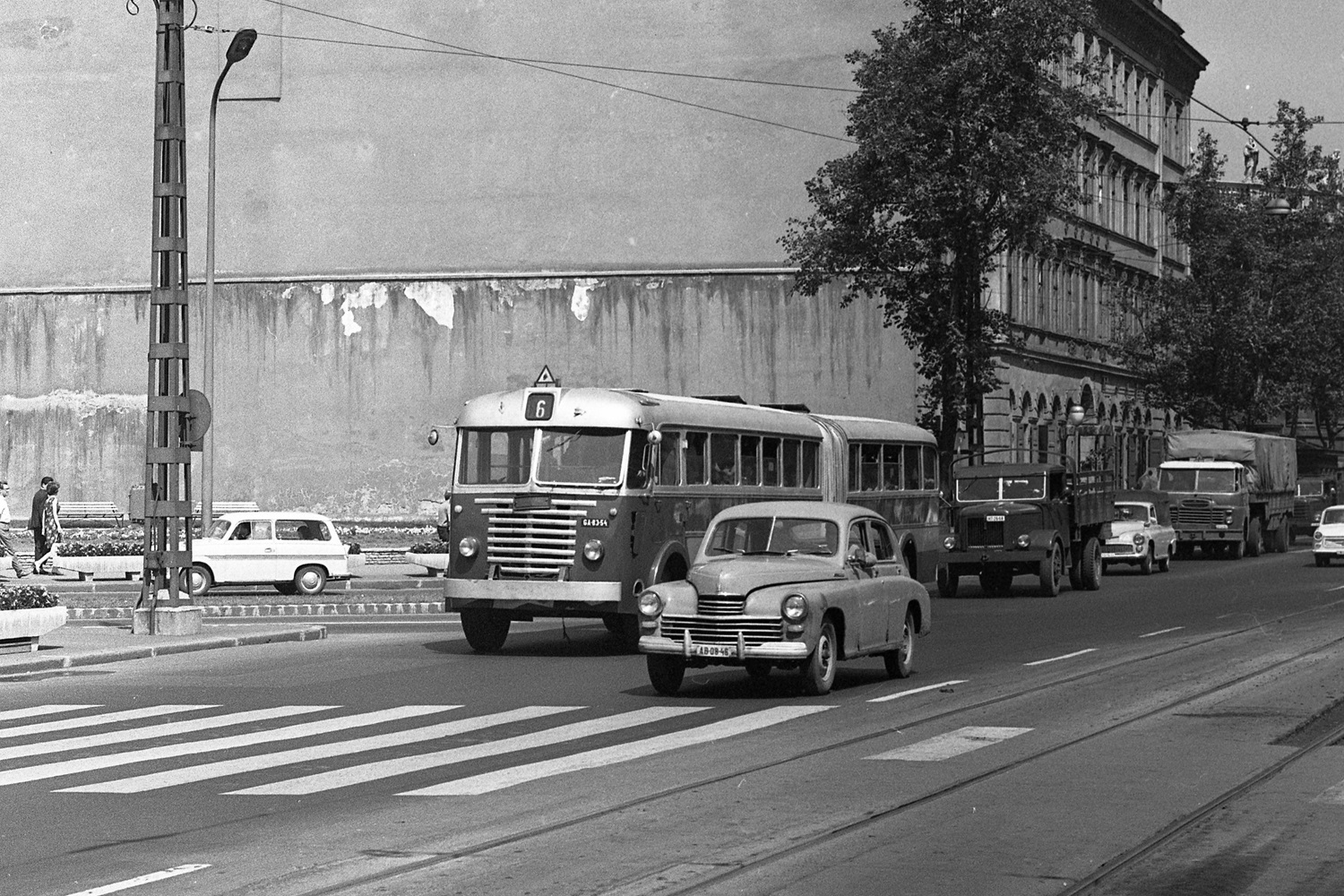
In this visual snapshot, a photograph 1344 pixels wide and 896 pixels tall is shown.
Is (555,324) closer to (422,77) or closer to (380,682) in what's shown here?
(422,77)

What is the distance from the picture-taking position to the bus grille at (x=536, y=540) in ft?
73.9

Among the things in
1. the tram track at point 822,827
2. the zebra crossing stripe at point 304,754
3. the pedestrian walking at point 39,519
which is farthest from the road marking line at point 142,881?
the pedestrian walking at point 39,519

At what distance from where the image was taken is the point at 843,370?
5556 centimetres

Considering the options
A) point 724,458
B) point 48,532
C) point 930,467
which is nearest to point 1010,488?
point 930,467

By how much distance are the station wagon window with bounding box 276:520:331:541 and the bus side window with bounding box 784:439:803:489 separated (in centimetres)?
1209

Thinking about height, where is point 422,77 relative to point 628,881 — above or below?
above

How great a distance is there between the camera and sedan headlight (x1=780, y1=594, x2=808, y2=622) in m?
16.5

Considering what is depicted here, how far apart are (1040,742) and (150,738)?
20.8ft

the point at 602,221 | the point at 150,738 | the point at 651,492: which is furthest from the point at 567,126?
the point at 150,738

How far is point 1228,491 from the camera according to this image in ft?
169

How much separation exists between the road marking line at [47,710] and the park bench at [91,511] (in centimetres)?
3687

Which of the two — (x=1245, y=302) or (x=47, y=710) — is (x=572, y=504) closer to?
(x=47, y=710)

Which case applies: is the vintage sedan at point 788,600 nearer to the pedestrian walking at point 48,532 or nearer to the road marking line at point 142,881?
the road marking line at point 142,881

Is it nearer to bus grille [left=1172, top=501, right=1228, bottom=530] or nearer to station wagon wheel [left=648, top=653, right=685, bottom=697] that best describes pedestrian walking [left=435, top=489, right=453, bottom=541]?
station wagon wheel [left=648, top=653, right=685, bottom=697]
